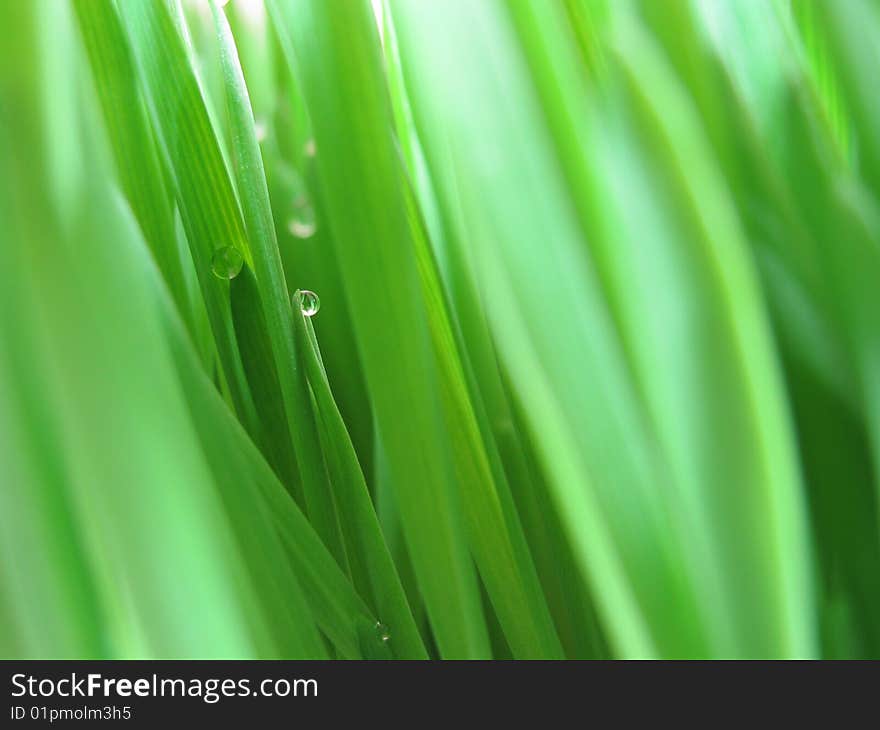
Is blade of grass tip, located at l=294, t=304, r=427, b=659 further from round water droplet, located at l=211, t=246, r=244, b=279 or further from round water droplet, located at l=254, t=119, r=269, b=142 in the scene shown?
round water droplet, located at l=254, t=119, r=269, b=142

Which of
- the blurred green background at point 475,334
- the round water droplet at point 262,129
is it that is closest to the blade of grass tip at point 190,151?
the blurred green background at point 475,334

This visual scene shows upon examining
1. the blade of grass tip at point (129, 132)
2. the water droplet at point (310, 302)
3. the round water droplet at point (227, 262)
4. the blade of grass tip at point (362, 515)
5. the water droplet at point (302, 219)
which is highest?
the blade of grass tip at point (129, 132)

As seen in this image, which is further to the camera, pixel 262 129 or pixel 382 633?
pixel 262 129

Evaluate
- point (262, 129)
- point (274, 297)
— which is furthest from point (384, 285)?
point (262, 129)

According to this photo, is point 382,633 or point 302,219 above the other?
point 302,219

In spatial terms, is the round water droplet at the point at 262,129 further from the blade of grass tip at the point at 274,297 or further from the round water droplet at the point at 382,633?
the round water droplet at the point at 382,633

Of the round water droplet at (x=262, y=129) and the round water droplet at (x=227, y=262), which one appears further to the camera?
the round water droplet at (x=262, y=129)

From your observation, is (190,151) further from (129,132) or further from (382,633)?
(382,633)
